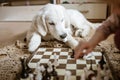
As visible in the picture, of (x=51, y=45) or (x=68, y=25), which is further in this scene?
(x=68, y=25)

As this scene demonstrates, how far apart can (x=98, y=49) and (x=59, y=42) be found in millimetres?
349

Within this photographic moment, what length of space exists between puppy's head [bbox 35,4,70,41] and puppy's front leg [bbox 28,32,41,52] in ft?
0.15

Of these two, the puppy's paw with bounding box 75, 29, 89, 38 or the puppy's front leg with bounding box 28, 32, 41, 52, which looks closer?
the puppy's front leg with bounding box 28, 32, 41, 52

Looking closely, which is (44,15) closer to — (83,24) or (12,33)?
(83,24)

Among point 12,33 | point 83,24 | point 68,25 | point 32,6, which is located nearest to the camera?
point 68,25

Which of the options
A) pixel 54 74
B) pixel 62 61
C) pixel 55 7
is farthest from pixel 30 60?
pixel 55 7

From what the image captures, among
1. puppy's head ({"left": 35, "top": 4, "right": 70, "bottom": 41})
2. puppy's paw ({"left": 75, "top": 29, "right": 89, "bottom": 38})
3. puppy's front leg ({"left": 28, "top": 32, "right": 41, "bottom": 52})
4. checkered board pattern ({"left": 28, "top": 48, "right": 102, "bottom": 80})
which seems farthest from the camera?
puppy's paw ({"left": 75, "top": 29, "right": 89, "bottom": 38})

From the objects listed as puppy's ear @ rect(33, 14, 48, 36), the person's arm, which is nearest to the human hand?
the person's arm

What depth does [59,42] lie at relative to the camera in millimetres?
1645

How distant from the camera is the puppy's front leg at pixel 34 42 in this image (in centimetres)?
147

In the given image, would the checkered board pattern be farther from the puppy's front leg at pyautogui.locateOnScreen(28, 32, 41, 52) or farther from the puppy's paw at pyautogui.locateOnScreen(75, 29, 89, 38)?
the puppy's paw at pyautogui.locateOnScreen(75, 29, 89, 38)

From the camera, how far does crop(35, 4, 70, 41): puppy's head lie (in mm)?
1575

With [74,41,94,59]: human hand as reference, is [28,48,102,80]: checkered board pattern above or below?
below

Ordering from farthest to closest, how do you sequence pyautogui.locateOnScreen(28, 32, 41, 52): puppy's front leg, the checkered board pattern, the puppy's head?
1. the puppy's head
2. pyautogui.locateOnScreen(28, 32, 41, 52): puppy's front leg
3. the checkered board pattern
